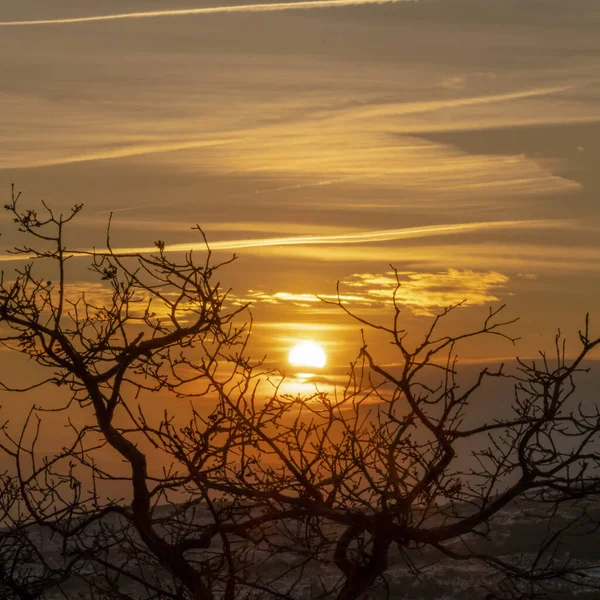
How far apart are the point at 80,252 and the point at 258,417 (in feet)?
8.97

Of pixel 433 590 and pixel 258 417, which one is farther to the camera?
pixel 433 590

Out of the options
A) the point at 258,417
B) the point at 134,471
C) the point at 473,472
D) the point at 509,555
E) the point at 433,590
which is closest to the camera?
the point at 134,471

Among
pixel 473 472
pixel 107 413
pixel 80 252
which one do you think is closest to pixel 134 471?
pixel 107 413

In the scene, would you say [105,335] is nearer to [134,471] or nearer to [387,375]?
[134,471]

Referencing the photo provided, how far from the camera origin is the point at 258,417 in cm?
1027

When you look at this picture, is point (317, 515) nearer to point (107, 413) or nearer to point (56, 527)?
point (107, 413)

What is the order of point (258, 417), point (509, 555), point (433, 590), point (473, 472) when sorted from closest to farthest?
point (473, 472)
point (258, 417)
point (433, 590)
point (509, 555)

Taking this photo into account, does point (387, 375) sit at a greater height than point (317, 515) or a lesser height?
greater

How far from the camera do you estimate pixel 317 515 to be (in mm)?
8531

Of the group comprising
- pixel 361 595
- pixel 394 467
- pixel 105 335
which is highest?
pixel 105 335

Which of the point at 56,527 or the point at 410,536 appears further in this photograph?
the point at 56,527

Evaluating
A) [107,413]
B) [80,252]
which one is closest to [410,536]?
[107,413]

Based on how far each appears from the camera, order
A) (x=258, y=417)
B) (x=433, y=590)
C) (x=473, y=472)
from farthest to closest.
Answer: (x=433, y=590) → (x=258, y=417) → (x=473, y=472)

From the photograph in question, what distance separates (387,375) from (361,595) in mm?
2660
